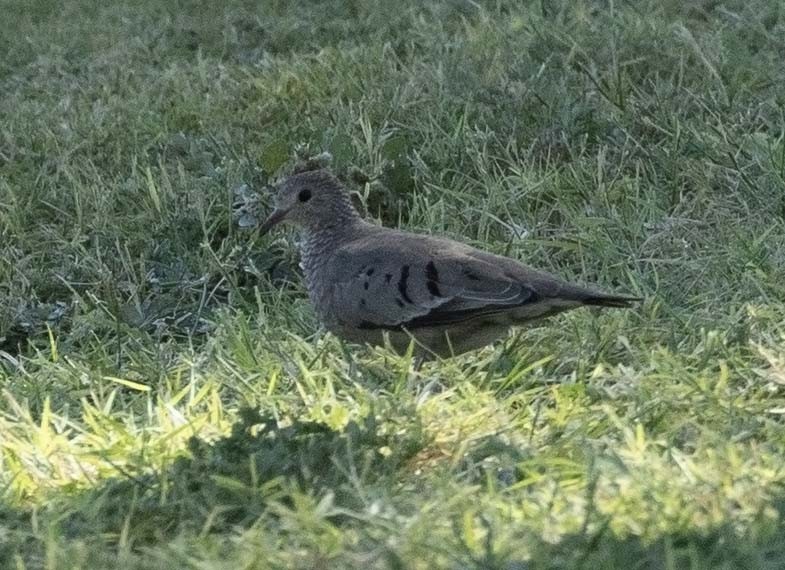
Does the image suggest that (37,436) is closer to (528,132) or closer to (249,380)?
(249,380)

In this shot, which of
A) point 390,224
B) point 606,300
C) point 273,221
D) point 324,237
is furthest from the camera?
point 390,224

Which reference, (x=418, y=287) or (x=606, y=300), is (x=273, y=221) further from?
(x=606, y=300)

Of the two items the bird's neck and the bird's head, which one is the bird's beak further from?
the bird's neck

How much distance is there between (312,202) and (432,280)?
75 cm

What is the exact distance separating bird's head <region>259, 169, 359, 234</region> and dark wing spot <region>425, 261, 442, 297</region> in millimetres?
610

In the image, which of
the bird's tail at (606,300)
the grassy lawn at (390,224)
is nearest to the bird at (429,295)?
the bird's tail at (606,300)

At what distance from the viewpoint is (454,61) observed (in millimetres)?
7016

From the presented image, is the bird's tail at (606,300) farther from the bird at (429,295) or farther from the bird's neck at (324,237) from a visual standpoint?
the bird's neck at (324,237)

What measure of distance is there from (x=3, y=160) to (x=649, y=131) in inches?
111

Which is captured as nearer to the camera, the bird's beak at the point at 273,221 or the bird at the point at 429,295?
the bird at the point at 429,295

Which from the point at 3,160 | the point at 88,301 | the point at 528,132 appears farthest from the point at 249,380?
the point at 3,160

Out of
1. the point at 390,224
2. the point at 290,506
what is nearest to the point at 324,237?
the point at 390,224

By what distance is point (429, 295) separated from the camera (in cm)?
462

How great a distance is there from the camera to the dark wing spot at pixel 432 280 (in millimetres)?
4625
